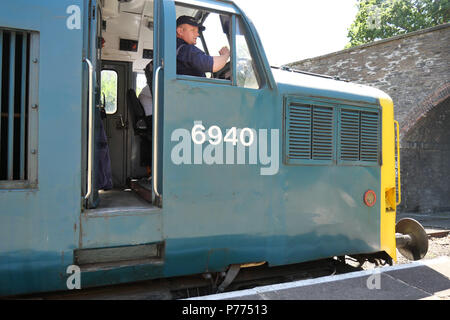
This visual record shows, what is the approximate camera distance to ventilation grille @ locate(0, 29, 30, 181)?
7.13ft

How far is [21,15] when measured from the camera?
7.02ft

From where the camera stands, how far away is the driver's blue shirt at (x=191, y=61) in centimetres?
282

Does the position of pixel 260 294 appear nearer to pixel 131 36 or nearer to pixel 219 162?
pixel 219 162

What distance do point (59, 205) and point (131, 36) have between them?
2.69m

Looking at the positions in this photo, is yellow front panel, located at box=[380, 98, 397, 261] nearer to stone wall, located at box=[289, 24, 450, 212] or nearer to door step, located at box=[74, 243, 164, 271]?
door step, located at box=[74, 243, 164, 271]

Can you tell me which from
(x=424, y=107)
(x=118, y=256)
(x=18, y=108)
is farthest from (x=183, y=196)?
(x=424, y=107)

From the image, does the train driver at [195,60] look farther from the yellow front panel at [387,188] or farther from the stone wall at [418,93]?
the stone wall at [418,93]

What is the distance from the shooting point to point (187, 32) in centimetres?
308

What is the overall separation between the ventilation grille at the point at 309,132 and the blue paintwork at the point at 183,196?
0.11 meters

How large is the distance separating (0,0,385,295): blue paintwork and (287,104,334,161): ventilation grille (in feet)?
0.37
